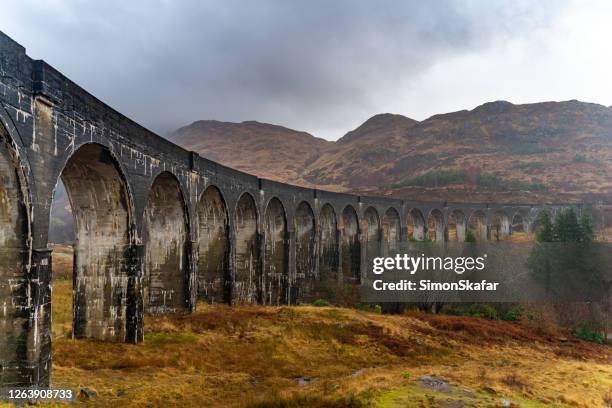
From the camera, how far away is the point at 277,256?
102ft

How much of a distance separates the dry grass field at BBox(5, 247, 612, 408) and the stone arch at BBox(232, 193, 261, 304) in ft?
11.4

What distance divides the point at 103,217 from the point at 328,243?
2776 centimetres

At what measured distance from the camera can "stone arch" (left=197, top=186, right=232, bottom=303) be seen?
23.4 m

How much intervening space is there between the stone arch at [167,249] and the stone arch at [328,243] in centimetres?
2094

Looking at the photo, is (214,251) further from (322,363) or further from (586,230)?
(586,230)

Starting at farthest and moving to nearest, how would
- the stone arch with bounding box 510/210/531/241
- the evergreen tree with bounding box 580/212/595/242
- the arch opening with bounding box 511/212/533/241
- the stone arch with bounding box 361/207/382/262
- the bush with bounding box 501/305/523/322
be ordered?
the stone arch with bounding box 510/210/531/241, the arch opening with bounding box 511/212/533/241, the stone arch with bounding box 361/207/382/262, the evergreen tree with bounding box 580/212/595/242, the bush with bounding box 501/305/523/322

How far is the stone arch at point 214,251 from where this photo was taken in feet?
76.7

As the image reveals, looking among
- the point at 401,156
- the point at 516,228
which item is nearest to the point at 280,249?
the point at 516,228

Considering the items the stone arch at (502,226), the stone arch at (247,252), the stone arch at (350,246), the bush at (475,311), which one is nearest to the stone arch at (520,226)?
the stone arch at (502,226)

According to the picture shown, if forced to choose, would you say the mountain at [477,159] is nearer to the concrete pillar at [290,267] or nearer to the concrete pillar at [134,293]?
the concrete pillar at [290,267]

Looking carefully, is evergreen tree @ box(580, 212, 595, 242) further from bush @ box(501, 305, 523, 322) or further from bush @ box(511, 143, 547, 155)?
bush @ box(511, 143, 547, 155)

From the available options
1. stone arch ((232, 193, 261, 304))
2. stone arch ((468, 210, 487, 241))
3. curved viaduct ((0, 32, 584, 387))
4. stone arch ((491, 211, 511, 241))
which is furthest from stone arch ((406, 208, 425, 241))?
stone arch ((232, 193, 261, 304))

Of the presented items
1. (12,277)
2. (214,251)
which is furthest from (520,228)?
(12,277)

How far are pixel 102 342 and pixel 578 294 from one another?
3675 cm
